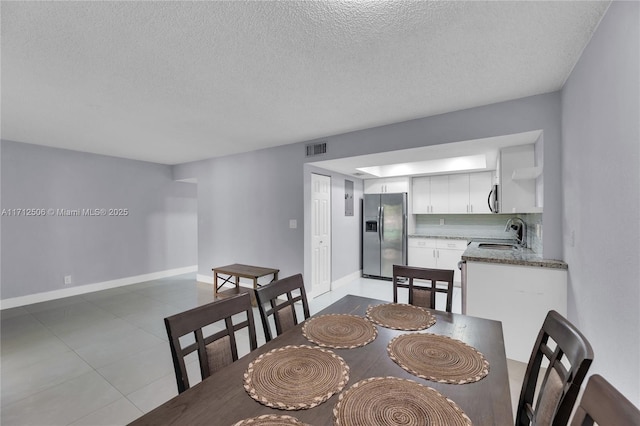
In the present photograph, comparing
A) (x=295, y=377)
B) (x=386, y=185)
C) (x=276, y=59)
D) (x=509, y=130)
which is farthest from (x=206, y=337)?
(x=386, y=185)

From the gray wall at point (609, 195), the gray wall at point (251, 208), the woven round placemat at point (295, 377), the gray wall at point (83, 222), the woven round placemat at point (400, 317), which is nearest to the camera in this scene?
the woven round placemat at point (295, 377)

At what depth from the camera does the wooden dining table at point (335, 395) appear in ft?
2.75

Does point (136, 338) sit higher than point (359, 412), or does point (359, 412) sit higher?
point (359, 412)

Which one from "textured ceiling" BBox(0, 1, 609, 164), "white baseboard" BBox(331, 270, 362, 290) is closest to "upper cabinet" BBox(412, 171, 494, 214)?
"white baseboard" BBox(331, 270, 362, 290)

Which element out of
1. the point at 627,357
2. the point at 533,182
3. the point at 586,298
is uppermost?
the point at 533,182

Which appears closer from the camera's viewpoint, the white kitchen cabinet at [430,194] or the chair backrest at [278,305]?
the chair backrest at [278,305]

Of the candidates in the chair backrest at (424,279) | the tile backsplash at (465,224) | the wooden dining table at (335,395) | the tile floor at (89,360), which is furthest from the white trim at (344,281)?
the wooden dining table at (335,395)

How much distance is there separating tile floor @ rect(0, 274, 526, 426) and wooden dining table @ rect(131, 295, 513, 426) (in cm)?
132

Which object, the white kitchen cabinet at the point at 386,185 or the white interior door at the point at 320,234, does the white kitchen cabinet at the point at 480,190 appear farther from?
the white interior door at the point at 320,234

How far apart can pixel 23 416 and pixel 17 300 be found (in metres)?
3.29

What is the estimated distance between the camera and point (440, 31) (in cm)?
168

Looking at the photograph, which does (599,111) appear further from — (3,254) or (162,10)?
(3,254)

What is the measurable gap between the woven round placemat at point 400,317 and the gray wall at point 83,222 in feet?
17.4

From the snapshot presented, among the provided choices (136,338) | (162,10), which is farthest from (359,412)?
(136,338)
